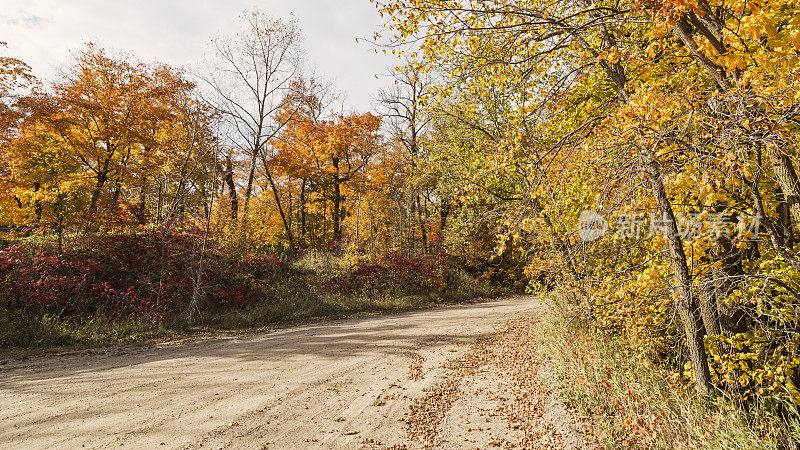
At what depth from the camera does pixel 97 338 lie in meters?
8.54

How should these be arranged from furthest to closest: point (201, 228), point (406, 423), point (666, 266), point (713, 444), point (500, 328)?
1. point (201, 228)
2. point (500, 328)
3. point (666, 266)
4. point (406, 423)
5. point (713, 444)

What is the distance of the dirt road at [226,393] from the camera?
415cm

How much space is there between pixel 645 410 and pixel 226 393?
550 cm

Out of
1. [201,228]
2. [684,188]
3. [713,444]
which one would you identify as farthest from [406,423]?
[201,228]

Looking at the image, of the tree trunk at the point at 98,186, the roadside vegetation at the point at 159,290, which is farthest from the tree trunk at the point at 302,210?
the tree trunk at the point at 98,186

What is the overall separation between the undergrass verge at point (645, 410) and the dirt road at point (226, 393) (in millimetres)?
2224

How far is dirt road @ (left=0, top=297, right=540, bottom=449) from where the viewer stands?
13.6 ft

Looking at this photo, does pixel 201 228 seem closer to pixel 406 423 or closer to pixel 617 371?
pixel 406 423

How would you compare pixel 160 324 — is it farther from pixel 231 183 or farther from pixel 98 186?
pixel 231 183

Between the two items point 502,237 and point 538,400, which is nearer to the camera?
point 502,237

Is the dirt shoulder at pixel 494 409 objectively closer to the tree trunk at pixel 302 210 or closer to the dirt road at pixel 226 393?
the dirt road at pixel 226 393

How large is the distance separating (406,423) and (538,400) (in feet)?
6.30

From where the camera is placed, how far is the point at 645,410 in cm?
421

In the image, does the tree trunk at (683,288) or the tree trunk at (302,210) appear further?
the tree trunk at (302,210)
